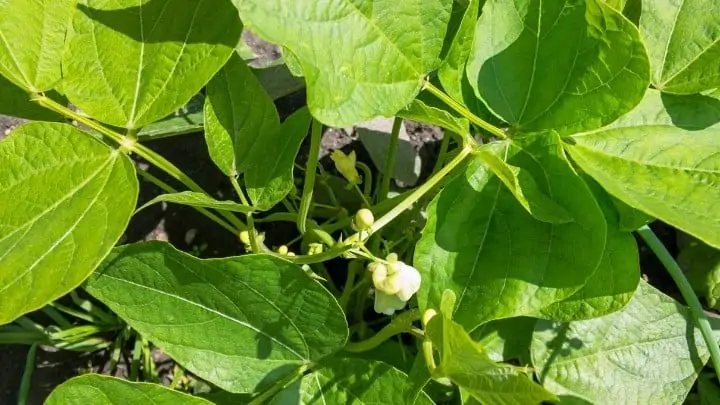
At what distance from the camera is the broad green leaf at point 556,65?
92cm

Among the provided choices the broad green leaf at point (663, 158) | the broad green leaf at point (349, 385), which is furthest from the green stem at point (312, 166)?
the broad green leaf at point (663, 158)

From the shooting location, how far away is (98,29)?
1001mm

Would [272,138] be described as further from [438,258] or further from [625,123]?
[625,123]

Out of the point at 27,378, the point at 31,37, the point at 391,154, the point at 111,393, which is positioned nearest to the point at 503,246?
the point at 391,154

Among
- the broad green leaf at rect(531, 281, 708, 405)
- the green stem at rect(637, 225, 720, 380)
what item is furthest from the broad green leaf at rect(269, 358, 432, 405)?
the green stem at rect(637, 225, 720, 380)

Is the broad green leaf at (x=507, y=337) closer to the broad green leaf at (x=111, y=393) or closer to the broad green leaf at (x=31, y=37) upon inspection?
the broad green leaf at (x=111, y=393)

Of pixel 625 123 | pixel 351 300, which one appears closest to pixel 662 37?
pixel 625 123

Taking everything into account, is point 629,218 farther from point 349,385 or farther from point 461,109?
point 349,385

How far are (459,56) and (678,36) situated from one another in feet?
1.09

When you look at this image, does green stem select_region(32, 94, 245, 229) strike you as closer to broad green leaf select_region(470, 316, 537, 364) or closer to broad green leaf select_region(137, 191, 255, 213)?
broad green leaf select_region(137, 191, 255, 213)

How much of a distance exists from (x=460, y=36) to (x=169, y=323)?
1.81 feet

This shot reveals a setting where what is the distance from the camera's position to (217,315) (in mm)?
1030

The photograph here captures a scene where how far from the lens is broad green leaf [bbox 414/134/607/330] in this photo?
0.96 metres

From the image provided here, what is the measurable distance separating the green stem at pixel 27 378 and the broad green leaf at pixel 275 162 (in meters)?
0.71
